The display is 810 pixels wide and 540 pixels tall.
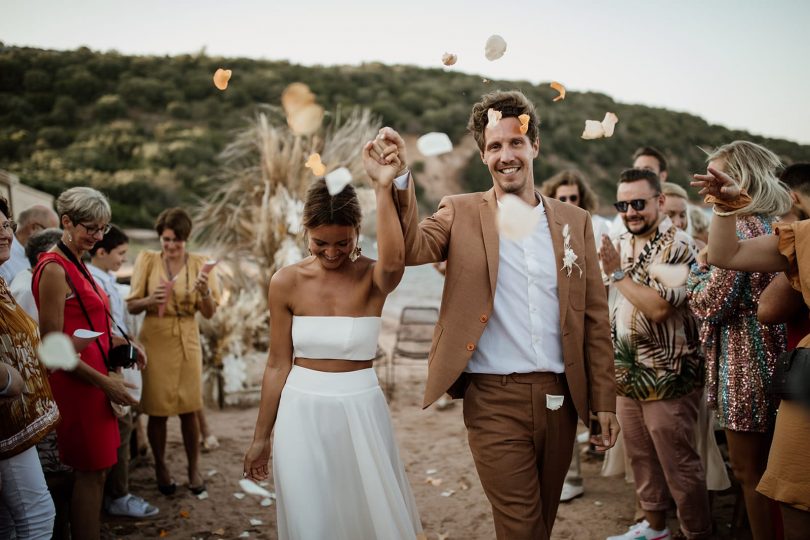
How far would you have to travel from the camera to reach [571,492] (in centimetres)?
477

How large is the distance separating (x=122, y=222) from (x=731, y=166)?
72.1 feet

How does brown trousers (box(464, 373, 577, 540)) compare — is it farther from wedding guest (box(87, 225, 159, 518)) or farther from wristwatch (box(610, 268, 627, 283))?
wedding guest (box(87, 225, 159, 518))

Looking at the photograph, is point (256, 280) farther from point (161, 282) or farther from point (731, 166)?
point (731, 166)

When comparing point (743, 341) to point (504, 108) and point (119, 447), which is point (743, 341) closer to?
point (504, 108)

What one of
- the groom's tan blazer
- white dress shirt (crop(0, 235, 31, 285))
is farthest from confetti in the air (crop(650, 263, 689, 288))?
white dress shirt (crop(0, 235, 31, 285))

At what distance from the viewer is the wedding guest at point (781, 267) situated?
2.17 meters

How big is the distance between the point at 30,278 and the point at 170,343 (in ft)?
4.71

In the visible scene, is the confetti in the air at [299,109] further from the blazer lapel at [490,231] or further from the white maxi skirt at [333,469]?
the white maxi skirt at [333,469]

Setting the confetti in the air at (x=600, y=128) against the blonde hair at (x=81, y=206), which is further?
the blonde hair at (x=81, y=206)

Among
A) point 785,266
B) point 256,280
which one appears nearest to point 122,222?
point 256,280

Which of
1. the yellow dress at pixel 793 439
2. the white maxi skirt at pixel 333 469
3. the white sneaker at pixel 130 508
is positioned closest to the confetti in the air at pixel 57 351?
the white maxi skirt at pixel 333 469

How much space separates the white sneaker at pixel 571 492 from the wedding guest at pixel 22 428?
372 centimetres

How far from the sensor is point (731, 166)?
2977 mm

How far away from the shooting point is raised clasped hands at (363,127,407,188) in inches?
81.5
